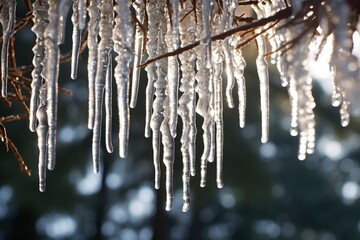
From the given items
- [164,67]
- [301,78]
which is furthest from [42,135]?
[301,78]

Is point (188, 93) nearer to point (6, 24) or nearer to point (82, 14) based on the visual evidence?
point (82, 14)

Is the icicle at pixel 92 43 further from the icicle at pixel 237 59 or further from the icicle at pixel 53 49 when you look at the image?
the icicle at pixel 237 59

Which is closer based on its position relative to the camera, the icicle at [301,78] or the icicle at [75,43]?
the icicle at [301,78]

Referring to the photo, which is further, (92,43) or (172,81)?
(172,81)

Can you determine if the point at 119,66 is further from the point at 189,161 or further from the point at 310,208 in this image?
the point at 310,208

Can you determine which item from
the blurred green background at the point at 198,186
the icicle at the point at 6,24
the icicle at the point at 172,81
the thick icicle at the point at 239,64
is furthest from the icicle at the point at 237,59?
the blurred green background at the point at 198,186
